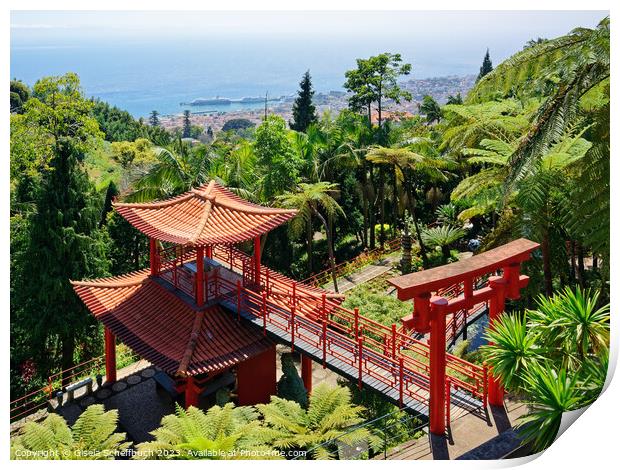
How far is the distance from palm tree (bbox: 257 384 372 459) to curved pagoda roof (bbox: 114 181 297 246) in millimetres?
3212

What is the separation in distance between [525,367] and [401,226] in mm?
18396

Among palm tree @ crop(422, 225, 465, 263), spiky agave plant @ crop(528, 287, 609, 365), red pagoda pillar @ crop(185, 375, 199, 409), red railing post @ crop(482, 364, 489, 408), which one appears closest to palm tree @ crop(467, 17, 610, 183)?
spiky agave plant @ crop(528, 287, 609, 365)

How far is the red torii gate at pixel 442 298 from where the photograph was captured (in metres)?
8.55

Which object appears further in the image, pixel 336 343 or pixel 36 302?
pixel 36 302

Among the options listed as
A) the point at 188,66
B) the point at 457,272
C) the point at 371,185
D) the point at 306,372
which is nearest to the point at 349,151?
the point at 371,185

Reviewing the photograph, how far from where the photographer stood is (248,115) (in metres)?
41.8

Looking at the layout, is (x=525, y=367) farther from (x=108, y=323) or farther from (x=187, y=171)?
(x=187, y=171)

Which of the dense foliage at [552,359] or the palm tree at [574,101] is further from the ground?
the palm tree at [574,101]

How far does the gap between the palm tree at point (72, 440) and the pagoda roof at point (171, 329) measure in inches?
68.0

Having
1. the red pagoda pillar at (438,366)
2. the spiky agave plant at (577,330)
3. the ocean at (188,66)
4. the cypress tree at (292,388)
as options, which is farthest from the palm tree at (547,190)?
the cypress tree at (292,388)

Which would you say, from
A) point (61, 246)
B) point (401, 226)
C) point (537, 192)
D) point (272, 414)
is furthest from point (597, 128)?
point (401, 226)

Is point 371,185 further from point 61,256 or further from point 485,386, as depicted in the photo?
point 485,386

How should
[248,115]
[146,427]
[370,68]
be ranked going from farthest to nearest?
[248,115]
[370,68]
[146,427]

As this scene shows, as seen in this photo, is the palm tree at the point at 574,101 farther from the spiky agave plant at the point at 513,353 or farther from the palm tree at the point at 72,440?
the palm tree at the point at 72,440
